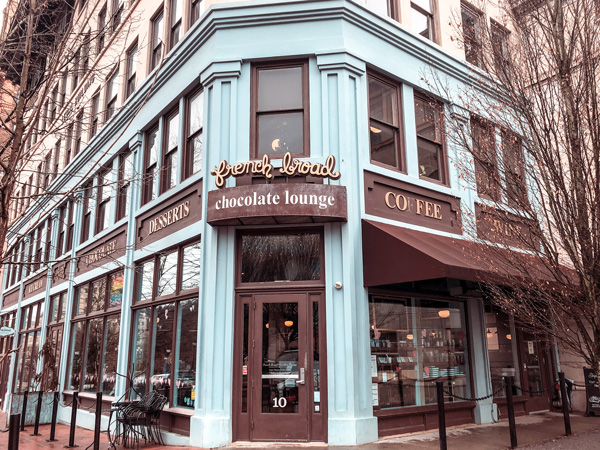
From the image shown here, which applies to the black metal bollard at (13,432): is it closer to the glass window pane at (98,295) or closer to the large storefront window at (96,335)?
the large storefront window at (96,335)

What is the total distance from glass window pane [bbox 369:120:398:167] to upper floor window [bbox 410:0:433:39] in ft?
9.98

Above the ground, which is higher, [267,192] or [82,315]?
[267,192]

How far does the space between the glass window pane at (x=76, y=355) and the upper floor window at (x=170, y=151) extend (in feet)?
20.9

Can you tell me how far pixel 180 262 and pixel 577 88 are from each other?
26.4ft

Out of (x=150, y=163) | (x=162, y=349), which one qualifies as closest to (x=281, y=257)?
(x=162, y=349)

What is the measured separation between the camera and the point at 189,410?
9.74m

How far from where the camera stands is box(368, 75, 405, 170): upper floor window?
10938 millimetres

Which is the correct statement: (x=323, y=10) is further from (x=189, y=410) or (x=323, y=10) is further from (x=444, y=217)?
(x=189, y=410)

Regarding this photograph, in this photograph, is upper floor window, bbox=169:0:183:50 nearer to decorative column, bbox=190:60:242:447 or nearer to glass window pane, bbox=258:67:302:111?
decorative column, bbox=190:60:242:447

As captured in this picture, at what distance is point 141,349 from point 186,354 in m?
2.21

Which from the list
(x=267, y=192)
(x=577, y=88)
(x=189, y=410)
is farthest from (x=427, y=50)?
(x=189, y=410)

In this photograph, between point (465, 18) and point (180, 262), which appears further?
point (465, 18)

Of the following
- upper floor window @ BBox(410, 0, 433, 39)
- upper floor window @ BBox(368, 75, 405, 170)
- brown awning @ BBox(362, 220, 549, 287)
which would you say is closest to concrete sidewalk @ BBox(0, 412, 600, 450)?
brown awning @ BBox(362, 220, 549, 287)

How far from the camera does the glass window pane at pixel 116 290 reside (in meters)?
13.9
